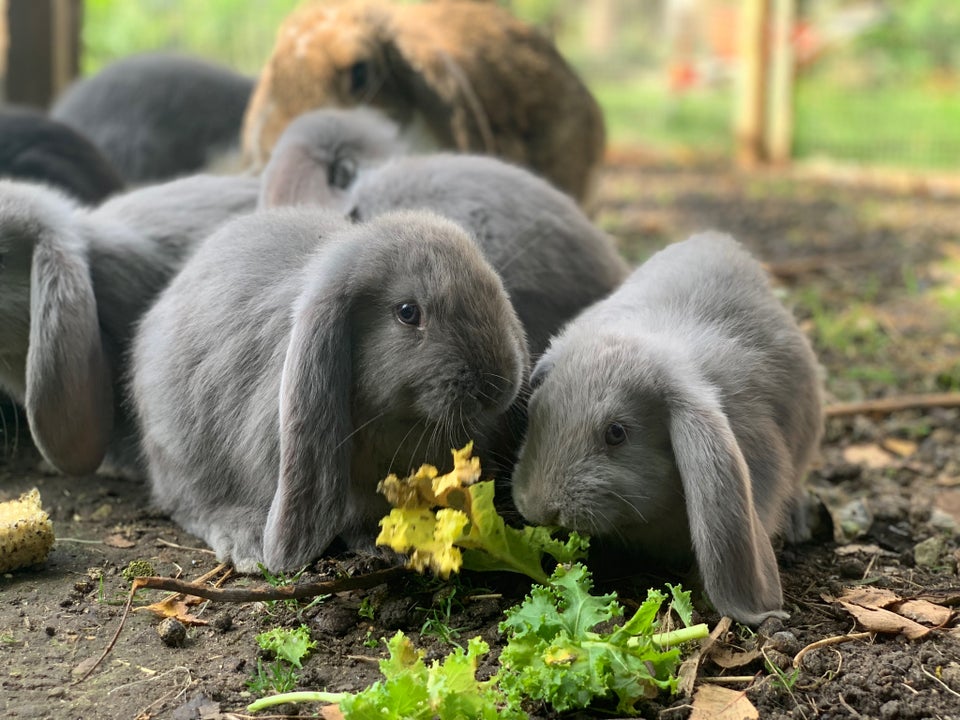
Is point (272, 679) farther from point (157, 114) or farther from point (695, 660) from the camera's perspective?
point (157, 114)

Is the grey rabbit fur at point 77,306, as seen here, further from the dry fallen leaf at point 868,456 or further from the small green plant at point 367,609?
the dry fallen leaf at point 868,456

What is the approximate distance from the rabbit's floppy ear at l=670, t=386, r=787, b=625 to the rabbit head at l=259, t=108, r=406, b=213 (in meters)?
2.19

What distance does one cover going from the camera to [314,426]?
3141 mm

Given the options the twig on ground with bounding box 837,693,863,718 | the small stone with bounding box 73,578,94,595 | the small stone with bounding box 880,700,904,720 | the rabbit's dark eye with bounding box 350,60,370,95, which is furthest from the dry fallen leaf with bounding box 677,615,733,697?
the rabbit's dark eye with bounding box 350,60,370,95

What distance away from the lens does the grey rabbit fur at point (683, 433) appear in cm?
300

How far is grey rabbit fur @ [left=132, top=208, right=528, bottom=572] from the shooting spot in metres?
3.15

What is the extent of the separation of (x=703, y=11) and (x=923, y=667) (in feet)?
46.6

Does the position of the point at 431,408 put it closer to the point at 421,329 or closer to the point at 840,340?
the point at 421,329

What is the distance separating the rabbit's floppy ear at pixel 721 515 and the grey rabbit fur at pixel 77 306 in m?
2.12

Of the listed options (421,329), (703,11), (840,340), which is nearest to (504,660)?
A: (421,329)

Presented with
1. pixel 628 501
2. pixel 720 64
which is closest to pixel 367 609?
pixel 628 501

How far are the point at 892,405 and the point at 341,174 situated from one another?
8.90 ft

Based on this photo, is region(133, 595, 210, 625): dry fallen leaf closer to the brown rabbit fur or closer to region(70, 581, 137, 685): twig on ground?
region(70, 581, 137, 685): twig on ground

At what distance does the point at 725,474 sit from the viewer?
2957mm
